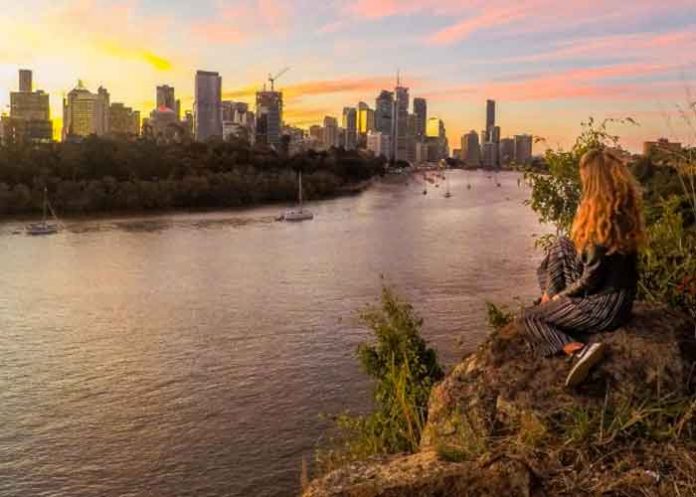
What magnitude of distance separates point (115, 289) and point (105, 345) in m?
6.01

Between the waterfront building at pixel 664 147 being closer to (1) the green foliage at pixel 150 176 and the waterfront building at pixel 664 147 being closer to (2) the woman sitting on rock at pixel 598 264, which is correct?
(2) the woman sitting on rock at pixel 598 264

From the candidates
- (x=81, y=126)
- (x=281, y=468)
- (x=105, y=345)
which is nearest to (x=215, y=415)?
(x=281, y=468)

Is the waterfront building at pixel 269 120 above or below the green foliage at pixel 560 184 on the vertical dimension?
above

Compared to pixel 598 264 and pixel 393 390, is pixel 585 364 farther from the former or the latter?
pixel 393 390

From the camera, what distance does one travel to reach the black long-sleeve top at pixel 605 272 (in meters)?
3.83

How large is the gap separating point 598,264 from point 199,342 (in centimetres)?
1181

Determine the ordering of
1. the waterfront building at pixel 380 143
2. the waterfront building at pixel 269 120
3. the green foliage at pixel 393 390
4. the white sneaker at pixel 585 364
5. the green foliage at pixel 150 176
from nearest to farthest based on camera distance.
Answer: the white sneaker at pixel 585 364 < the green foliage at pixel 393 390 < the green foliage at pixel 150 176 < the waterfront building at pixel 269 120 < the waterfront building at pixel 380 143

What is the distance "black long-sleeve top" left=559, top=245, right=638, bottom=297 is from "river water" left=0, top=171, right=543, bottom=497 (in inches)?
206

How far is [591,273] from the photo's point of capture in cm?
387

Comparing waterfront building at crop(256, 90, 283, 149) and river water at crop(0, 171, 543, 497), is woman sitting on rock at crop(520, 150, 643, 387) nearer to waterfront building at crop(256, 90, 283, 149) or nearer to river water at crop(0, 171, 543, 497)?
river water at crop(0, 171, 543, 497)

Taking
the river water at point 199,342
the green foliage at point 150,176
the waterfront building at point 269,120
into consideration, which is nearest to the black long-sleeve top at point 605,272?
the river water at point 199,342

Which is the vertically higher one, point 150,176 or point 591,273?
point 150,176

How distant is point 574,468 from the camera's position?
3176mm

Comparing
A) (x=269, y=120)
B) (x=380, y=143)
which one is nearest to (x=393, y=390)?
(x=269, y=120)
